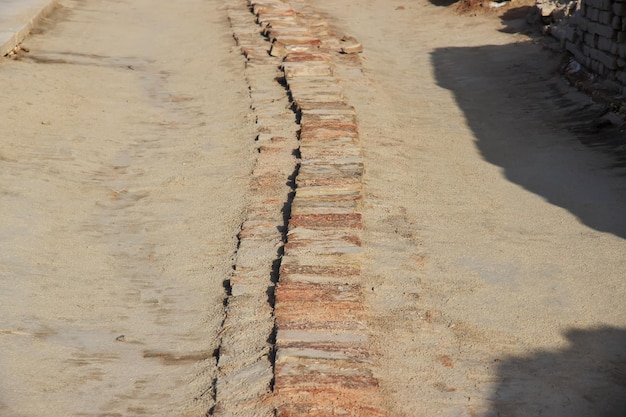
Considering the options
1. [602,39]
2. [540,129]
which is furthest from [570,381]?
[602,39]

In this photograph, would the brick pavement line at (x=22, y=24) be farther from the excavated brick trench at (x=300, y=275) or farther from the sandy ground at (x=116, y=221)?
the excavated brick trench at (x=300, y=275)

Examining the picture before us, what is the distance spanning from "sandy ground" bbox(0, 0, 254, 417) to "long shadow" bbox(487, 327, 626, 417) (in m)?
1.37

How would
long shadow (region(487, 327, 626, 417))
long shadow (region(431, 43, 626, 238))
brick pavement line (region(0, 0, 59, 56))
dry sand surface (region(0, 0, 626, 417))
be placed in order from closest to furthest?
long shadow (region(487, 327, 626, 417)) < dry sand surface (region(0, 0, 626, 417)) < long shadow (region(431, 43, 626, 238)) < brick pavement line (region(0, 0, 59, 56))

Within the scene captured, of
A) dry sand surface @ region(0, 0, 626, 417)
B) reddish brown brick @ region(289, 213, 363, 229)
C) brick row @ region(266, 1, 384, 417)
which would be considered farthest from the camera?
reddish brown brick @ region(289, 213, 363, 229)

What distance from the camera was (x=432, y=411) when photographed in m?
3.73

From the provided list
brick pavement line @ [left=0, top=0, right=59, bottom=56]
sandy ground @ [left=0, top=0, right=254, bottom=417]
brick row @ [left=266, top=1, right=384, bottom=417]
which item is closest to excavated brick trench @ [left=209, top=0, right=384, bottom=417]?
brick row @ [left=266, top=1, right=384, bottom=417]

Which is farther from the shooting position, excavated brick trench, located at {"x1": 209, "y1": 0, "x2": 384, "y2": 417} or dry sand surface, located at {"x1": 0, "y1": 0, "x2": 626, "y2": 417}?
dry sand surface, located at {"x1": 0, "y1": 0, "x2": 626, "y2": 417}

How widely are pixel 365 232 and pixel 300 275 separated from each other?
1004mm

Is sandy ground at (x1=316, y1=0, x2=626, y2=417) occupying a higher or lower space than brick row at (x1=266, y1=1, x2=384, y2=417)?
lower

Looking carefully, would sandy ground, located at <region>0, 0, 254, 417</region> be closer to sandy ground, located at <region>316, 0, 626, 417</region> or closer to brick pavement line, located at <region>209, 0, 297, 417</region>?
brick pavement line, located at <region>209, 0, 297, 417</region>

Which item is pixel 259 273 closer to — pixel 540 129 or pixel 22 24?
pixel 540 129

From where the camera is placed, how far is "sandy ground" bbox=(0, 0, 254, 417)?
3910 millimetres

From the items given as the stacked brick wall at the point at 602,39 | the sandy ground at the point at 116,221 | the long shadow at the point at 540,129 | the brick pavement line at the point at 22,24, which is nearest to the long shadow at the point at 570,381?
the sandy ground at the point at 116,221

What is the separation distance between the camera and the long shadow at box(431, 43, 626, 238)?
6551mm
